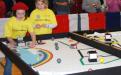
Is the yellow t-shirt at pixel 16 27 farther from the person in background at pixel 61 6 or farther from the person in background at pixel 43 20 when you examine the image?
the person in background at pixel 61 6

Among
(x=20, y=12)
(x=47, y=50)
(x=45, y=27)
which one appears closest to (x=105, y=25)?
(x=45, y=27)

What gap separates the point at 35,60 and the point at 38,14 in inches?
78.8

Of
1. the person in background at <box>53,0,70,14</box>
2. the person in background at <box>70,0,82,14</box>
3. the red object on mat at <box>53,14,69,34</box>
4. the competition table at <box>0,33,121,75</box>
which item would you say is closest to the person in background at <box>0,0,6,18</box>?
the person in background at <box>53,0,70,14</box>

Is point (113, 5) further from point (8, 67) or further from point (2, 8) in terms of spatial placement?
point (8, 67)

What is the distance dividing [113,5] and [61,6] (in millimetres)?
1344

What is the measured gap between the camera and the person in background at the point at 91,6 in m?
7.53

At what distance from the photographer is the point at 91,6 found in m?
7.65

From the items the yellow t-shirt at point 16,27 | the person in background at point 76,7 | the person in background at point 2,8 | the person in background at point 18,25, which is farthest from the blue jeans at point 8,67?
the person in background at point 76,7

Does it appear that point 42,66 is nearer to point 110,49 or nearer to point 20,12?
point 110,49

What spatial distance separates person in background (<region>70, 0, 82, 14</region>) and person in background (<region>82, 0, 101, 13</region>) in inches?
14.6

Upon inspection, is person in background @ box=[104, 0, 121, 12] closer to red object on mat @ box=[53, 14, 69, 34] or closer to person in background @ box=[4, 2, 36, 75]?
red object on mat @ box=[53, 14, 69, 34]

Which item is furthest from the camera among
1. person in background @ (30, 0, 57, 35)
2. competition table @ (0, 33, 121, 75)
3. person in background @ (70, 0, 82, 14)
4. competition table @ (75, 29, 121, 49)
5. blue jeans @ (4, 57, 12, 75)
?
person in background @ (70, 0, 82, 14)

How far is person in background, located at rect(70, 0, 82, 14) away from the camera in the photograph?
8.21m

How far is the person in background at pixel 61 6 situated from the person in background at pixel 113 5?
982 millimetres
